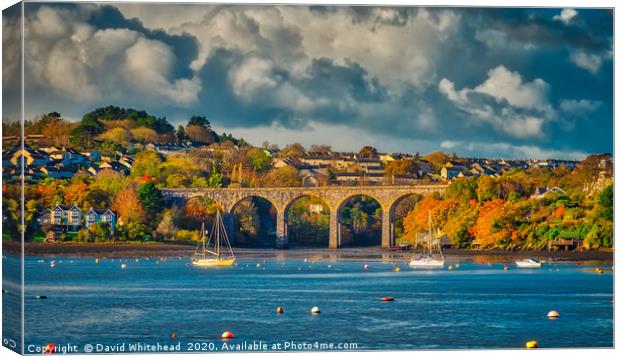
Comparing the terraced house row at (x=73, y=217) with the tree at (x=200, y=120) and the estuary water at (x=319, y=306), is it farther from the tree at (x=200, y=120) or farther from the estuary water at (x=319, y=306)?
the tree at (x=200, y=120)

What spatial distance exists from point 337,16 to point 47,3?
532 cm

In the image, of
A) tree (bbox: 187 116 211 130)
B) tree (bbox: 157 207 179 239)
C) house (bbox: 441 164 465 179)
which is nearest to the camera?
tree (bbox: 187 116 211 130)

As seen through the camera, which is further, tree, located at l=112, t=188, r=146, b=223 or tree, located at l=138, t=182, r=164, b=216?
Result: tree, located at l=138, t=182, r=164, b=216

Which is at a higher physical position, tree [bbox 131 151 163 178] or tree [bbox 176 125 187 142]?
tree [bbox 176 125 187 142]

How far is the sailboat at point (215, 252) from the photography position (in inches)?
1945

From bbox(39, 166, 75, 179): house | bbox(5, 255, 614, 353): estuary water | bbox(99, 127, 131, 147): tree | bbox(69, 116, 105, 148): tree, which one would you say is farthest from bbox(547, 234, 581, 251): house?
bbox(39, 166, 75, 179): house

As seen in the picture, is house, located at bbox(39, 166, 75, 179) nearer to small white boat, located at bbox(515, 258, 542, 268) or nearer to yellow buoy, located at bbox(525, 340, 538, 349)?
small white boat, located at bbox(515, 258, 542, 268)

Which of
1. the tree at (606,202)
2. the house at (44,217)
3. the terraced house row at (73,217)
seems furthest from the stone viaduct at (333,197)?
the tree at (606,202)

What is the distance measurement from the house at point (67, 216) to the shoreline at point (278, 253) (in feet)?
2.73

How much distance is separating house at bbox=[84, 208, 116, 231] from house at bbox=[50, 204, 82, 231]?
1.73ft

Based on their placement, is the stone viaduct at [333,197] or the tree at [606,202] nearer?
the tree at [606,202]

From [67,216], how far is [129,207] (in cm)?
1031

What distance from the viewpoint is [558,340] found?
22172 mm

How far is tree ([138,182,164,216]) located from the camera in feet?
189
